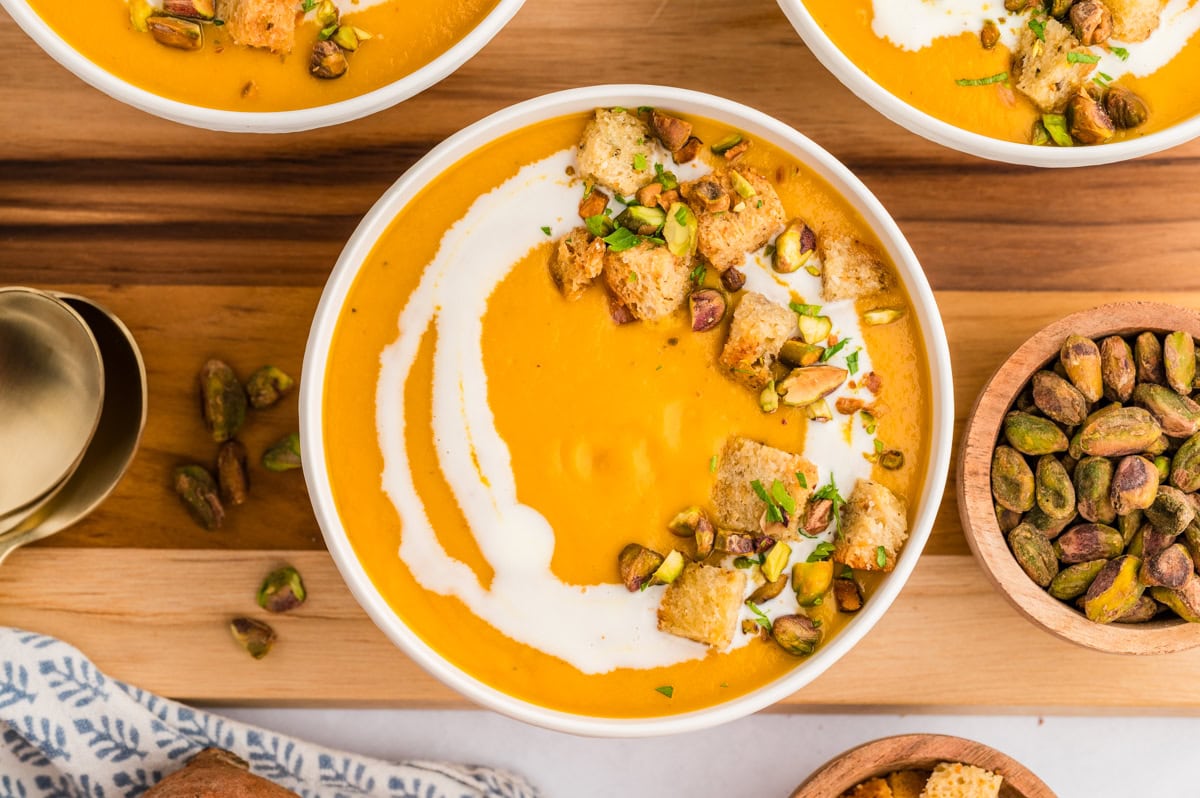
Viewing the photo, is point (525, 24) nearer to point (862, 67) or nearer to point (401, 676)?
point (862, 67)

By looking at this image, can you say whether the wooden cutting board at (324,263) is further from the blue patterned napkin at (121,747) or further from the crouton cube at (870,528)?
the crouton cube at (870,528)

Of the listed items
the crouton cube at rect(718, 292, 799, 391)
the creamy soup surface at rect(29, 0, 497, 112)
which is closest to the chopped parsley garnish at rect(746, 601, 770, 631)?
the crouton cube at rect(718, 292, 799, 391)

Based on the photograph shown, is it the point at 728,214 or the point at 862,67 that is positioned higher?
the point at 862,67

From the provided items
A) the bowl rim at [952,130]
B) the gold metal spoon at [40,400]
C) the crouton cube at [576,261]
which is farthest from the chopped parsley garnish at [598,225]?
the gold metal spoon at [40,400]

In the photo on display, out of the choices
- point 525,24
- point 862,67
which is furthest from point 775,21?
point 525,24

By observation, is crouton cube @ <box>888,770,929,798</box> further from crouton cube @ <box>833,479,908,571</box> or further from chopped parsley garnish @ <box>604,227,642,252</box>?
chopped parsley garnish @ <box>604,227,642,252</box>
